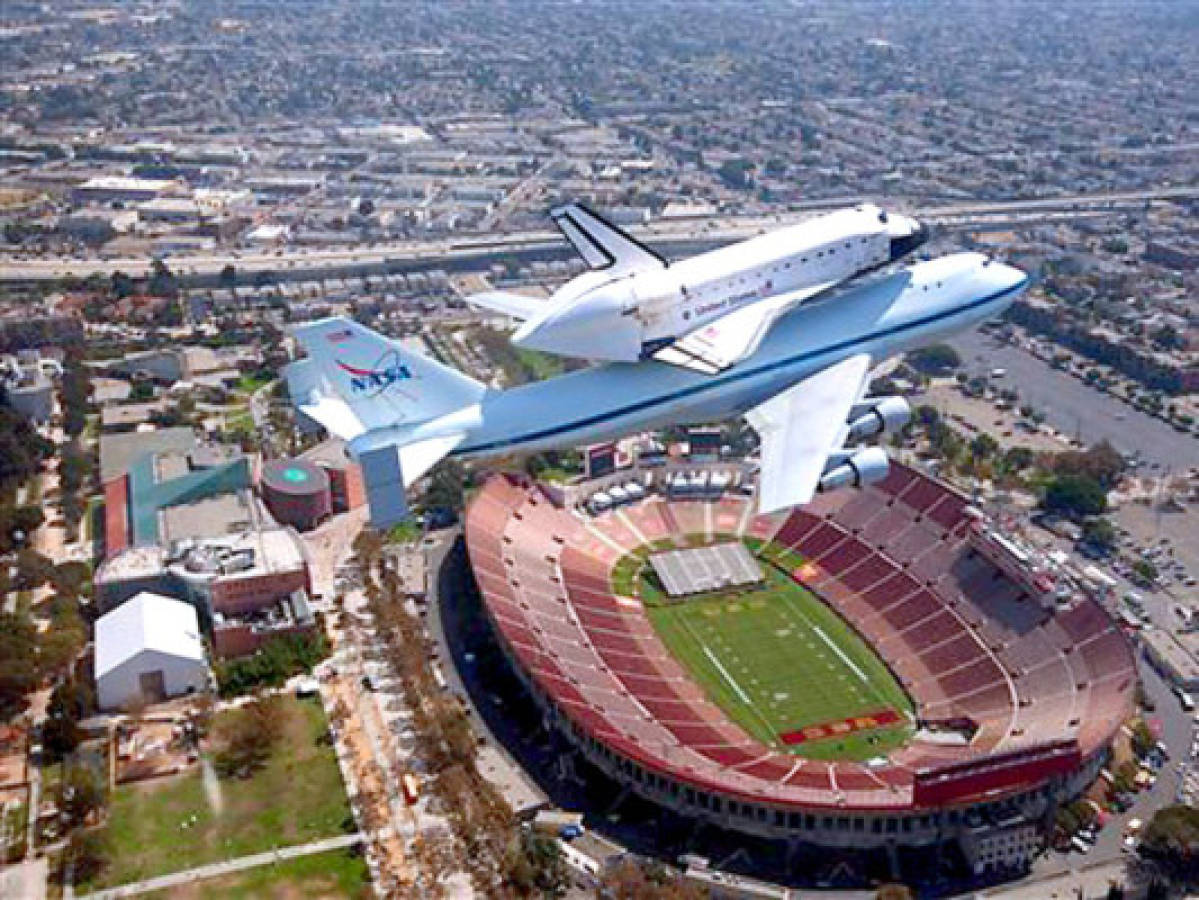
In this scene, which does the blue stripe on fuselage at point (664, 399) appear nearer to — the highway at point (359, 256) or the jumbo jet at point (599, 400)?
the jumbo jet at point (599, 400)

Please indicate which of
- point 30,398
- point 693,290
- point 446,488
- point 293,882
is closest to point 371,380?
point 693,290

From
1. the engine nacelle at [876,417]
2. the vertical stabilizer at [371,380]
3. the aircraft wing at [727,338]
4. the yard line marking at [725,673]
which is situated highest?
the aircraft wing at [727,338]

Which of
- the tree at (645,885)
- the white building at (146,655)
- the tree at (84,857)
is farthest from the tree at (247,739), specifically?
the tree at (645,885)

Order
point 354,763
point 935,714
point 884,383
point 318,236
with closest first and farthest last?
1. point 354,763
2. point 935,714
3. point 884,383
4. point 318,236

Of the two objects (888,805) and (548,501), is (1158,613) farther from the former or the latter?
(548,501)

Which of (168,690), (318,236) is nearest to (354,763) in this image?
(168,690)

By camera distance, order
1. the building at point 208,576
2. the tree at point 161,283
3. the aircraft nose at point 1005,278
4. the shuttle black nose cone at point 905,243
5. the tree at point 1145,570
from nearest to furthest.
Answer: the shuttle black nose cone at point 905,243
the aircraft nose at point 1005,278
the building at point 208,576
the tree at point 1145,570
the tree at point 161,283

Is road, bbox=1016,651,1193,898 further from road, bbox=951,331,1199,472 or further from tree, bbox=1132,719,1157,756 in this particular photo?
road, bbox=951,331,1199,472
